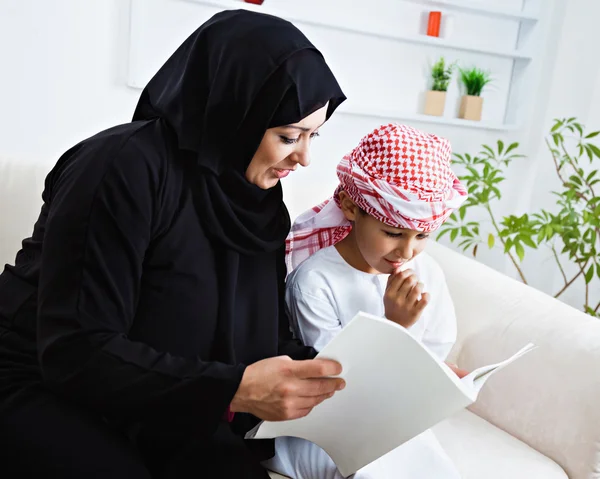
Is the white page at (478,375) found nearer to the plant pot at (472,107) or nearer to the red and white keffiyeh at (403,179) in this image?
the red and white keffiyeh at (403,179)

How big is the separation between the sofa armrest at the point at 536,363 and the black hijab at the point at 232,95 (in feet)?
2.72

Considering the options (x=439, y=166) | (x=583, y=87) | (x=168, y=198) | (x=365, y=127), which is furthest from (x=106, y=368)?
(x=583, y=87)

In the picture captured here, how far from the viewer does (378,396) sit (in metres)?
1.19

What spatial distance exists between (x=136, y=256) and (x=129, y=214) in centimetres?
6

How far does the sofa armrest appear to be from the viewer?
5.16ft

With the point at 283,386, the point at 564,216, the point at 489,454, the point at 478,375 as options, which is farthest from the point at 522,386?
the point at 564,216

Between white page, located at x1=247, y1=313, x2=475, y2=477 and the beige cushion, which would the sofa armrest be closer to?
the beige cushion

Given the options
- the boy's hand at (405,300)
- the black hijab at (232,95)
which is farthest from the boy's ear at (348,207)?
the black hijab at (232,95)

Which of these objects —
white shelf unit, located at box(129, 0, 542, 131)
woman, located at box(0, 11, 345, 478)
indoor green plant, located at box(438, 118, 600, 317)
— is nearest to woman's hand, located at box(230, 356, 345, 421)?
woman, located at box(0, 11, 345, 478)

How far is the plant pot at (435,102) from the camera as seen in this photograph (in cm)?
313

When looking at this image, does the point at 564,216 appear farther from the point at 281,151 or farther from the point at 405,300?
the point at 281,151

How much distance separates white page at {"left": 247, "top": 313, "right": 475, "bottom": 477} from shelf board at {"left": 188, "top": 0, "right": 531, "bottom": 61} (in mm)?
1813

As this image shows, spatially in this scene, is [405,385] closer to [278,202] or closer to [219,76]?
[278,202]

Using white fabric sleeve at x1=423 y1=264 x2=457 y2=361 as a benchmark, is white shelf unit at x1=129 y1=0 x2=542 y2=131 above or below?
above
